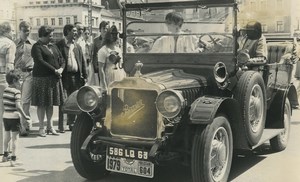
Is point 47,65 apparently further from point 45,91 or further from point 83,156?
point 83,156

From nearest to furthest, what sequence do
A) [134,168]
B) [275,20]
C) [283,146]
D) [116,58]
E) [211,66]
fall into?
[134,168]
[211,66]
[116,58]
[283,146]
[275,20]

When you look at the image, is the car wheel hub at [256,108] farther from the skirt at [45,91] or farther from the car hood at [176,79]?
the skirt at [45,91]

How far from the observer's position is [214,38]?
15.4 ft

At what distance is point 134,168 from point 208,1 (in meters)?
1.94

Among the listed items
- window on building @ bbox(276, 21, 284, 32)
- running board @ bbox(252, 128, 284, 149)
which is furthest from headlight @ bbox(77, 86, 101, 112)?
window on building @ bbox(276, 21, 284, 32)

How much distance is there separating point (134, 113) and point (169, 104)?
41 centimetres

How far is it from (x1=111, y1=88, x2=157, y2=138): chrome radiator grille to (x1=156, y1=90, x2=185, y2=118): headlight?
0.53 ft

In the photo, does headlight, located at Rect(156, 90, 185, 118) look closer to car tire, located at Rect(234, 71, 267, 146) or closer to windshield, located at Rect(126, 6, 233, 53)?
car tire, located at Rect(234, 71, 267, 146)

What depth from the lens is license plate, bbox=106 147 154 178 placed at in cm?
387

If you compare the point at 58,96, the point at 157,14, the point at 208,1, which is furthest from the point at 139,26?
the point at 58,96

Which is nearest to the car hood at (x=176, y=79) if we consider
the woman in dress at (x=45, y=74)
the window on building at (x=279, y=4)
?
the woman in dress at (x=45, y=74)

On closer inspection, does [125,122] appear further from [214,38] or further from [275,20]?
[275,20]

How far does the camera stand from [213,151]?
13.3 ft

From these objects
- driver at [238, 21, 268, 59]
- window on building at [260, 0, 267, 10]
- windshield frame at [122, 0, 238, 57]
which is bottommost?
driver at [238, 21, 268, 59]
